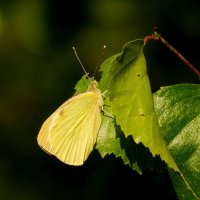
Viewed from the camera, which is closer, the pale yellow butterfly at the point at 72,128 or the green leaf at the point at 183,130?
the green leaf at the point at 183,130

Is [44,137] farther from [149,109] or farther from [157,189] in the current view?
[157,189]

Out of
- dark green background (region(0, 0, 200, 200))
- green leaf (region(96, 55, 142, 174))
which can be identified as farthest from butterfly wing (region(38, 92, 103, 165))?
dark green background (region(0, 0, 200, 200))

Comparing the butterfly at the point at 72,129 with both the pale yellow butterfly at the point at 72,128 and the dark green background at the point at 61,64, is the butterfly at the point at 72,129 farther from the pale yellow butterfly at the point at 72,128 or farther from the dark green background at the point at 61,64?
the dark green background at the point at 61,64

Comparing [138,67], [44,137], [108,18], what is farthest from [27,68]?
[138,67]

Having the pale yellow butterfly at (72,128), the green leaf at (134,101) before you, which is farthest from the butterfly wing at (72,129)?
the green leaf at (134,101)

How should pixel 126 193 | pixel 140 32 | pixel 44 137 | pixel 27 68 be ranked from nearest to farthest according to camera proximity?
pixel 44 137, pixel 126 193, pixel 140 32, pixel 27 68

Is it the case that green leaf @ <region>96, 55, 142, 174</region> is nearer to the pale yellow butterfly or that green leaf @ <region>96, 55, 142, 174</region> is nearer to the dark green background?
the pale yellow butterfly

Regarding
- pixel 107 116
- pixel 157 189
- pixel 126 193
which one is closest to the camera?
pixel 107 116
